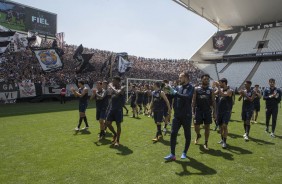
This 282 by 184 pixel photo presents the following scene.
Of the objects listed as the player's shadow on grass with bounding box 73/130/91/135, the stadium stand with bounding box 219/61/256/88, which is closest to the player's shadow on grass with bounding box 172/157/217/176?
the player's shadow on grass with bounding box 73/130/91/135

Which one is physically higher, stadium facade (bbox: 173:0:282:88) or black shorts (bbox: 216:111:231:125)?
stadium facade (bbox: 173:0:282:88)

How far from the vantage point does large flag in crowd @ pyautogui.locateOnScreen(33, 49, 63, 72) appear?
92.5ft

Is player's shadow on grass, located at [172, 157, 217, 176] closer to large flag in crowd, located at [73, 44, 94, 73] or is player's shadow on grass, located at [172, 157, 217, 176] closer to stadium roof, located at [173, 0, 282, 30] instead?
large flag in crowd, located at [73, 44, 94, 73]

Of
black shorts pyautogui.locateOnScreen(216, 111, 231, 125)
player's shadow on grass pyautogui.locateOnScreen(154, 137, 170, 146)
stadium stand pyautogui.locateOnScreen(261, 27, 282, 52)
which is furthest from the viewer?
stadium stand pyautogui.locateOnScreen(261, 27, 282, 52)

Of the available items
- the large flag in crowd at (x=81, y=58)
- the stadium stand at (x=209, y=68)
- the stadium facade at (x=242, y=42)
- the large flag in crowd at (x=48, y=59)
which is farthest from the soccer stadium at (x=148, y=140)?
the stadium stand at (x=209, y=68)

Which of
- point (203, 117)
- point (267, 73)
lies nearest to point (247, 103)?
point (203, 117)

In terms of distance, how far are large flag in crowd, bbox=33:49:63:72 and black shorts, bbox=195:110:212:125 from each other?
23.6 meters

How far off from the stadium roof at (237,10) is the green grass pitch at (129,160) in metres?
52.6

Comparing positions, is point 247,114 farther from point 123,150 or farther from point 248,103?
point 123,150

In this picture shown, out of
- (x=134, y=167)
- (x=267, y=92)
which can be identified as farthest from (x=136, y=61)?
(x=134, y=167)

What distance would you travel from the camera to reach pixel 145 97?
725 inches

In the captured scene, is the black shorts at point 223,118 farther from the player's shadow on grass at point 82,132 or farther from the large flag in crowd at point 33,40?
the large flag in crowd at point 33,40

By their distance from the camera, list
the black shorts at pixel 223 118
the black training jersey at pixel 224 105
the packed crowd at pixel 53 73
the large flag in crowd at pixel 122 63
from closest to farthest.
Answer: the black shorts at pixel 223 118
the black training jersey at pixel 224 105
the packed crowd at pixel 53 73
the large flag in crowd at pixel 122 63

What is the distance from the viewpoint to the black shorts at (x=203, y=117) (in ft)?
26.2
